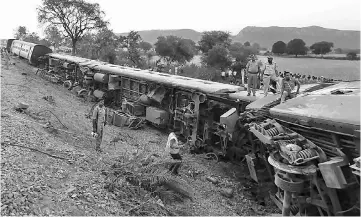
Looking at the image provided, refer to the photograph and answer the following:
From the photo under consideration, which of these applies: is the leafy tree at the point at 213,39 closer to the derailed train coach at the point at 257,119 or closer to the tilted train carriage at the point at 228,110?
the tilted train carriage at the point at 228,110

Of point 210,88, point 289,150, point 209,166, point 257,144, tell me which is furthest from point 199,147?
point 289,150

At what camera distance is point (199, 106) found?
39.8 feet

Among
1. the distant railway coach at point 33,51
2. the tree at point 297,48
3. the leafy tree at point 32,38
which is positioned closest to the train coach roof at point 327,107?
the distant railway coach at point 33,51

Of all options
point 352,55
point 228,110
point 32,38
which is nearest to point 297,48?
point 352,55

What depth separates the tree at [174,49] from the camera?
143ft

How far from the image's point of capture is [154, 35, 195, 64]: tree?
143 ft

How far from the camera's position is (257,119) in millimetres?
8383

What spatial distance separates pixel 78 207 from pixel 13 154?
2.23 meters

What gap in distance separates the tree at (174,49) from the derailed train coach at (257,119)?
23.9 metres

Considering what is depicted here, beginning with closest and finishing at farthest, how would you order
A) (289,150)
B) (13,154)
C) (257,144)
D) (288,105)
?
(289,150) → (13,154) → (288,105) → (257,144)

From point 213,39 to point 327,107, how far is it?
41.0 meters

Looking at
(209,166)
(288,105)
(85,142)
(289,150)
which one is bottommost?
(209,166)

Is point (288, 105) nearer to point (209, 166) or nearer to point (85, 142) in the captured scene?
point (209, 166)

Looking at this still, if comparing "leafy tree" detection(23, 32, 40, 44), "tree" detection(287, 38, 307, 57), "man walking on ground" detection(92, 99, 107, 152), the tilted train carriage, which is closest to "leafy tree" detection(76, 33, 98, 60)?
"leafy tree" detection(23, 32, 40, 44)
